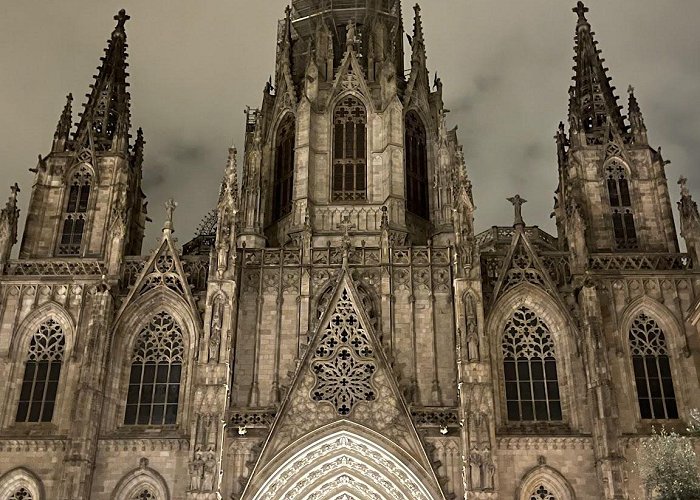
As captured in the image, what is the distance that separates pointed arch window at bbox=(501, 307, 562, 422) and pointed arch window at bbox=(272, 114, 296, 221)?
9758mm

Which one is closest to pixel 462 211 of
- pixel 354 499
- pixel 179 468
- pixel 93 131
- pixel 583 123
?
pixel 583 123

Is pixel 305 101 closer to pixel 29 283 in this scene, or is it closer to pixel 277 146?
pixel 277 146

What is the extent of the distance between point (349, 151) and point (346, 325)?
339 inches

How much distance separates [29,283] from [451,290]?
1411 cm

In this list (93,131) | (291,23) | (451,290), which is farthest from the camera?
(291,23)

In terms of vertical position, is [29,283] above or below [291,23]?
below

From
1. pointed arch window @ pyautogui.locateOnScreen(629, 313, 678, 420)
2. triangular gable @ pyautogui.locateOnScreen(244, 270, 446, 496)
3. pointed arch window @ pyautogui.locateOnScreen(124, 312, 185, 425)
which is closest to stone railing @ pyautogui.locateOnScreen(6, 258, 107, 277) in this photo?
pointed arch window @ pyautogui.locateOnScreen(124, 312, 185, 425)

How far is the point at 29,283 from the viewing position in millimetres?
29469

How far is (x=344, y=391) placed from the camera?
27.0 m

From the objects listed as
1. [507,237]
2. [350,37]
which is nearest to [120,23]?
[350,37]

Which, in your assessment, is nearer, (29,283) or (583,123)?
(29,283)

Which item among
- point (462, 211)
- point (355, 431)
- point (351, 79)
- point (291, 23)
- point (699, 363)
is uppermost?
point (291, 23)

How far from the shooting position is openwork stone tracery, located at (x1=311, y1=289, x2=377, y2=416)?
26906 millimetres

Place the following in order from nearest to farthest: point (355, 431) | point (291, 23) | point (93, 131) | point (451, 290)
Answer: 1. point (355, 431)
2. point (451, 290)
3. point (93, 131)
4. point (291, 23)
